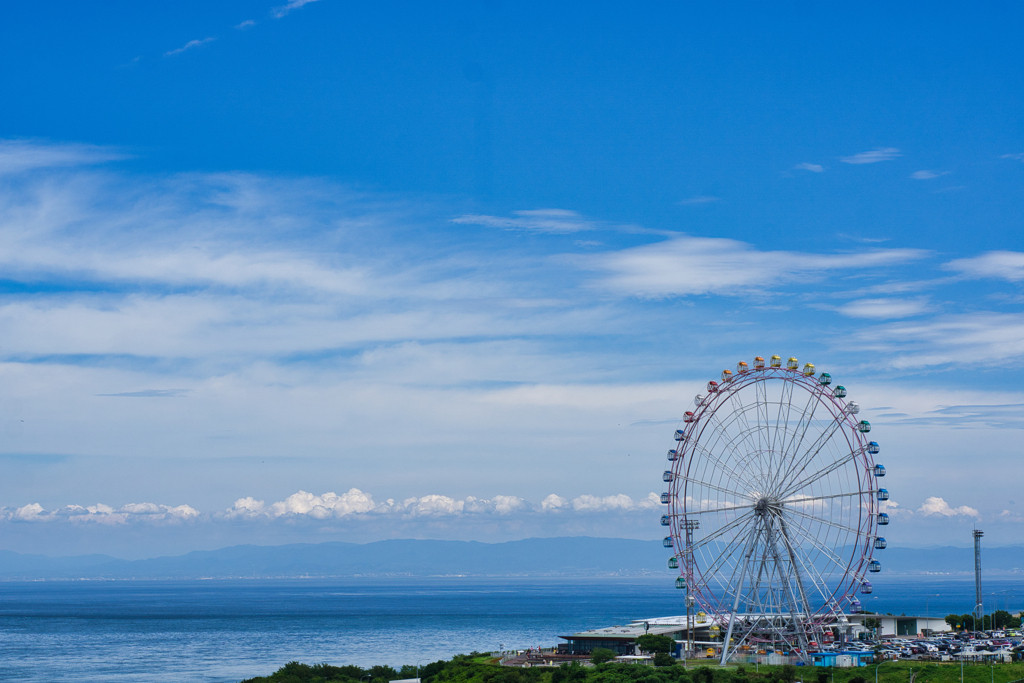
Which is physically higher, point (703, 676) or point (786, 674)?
point (786, 674)

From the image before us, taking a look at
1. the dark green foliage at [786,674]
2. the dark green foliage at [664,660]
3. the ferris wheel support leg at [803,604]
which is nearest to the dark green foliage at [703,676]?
the dark green foliage at [786,674]

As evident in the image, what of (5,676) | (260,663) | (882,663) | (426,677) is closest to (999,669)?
(882,663)

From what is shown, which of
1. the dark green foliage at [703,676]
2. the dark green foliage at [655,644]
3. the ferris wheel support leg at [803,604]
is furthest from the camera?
the dark green foliage at [655,644]

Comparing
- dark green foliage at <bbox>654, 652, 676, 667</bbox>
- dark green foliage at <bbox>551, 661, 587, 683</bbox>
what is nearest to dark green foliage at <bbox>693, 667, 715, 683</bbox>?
dark green foliage at <bbox>654, 652, 676, 667</bbox>

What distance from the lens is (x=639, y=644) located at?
93.9 m

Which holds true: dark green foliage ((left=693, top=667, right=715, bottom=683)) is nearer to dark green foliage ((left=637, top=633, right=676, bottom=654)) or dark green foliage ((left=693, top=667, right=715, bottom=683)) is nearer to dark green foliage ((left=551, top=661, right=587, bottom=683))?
dark green foliage ((left=551, top=661, right=587, bottom=683))

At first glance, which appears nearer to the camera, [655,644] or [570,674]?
[570,674]

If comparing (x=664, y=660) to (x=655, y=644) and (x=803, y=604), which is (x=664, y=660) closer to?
(x=655, y=644)

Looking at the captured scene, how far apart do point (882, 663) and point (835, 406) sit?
63.4 ft

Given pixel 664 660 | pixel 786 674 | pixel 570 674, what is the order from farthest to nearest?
pixel 664 660 < pixel 570 674 < pixel 786 674

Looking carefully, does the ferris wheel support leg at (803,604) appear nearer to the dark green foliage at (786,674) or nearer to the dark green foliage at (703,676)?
the dark green foliage at (786,674)

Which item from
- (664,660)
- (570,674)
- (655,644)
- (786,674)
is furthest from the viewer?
(655,644)

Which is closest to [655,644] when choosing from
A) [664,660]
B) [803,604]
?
[664,660]

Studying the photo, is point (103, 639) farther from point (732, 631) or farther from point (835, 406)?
point (835, 406)
